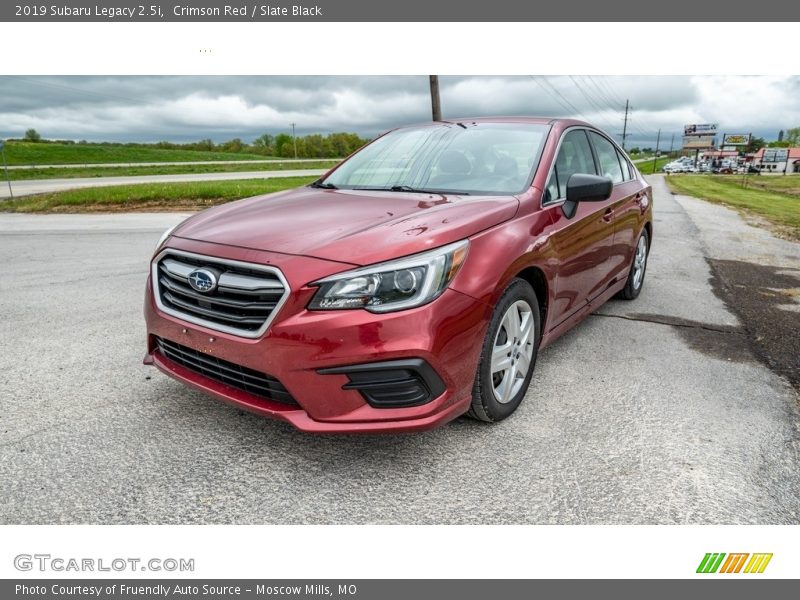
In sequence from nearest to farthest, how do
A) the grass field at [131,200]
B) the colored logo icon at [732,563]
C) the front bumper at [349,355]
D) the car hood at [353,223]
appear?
1. the colored logo icon at [732,563]
2. the front bumper at [349,355]
3. the car hood at [353,223]
4. the grass field at [131,200]

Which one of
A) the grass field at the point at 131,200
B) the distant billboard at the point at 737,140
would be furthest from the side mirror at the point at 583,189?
the distant billboard at the point at 737,140

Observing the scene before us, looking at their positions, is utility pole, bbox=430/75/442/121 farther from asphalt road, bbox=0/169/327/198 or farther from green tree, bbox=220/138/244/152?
green tree, bbox=220/138/244/152

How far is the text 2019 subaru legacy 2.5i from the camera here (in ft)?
7.70

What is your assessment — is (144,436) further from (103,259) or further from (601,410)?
(103,259)

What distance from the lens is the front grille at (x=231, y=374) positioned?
Answer: 8.09 ft

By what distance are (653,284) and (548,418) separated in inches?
155

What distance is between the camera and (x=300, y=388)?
239 cm

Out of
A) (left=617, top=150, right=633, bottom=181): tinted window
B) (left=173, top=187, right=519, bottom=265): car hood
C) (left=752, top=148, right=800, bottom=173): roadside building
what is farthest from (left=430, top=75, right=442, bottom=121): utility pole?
(left=752, top=148, right=800, bottom=173): roadside building

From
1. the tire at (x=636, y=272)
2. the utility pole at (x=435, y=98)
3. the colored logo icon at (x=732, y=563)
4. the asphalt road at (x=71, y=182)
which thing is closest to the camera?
the colored logo icon at (x=732, y=563)

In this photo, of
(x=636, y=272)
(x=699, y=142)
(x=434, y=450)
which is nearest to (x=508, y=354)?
(x=434, y=450)

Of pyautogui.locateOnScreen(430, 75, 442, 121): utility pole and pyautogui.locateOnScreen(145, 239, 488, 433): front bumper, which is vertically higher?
pyautogui.locateOnScreen(430, 75, 442, 121): utility pole

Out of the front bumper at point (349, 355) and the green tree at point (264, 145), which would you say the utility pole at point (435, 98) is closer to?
the front bumper at point (349, 355)

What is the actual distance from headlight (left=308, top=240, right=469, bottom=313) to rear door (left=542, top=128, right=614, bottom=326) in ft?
3.87

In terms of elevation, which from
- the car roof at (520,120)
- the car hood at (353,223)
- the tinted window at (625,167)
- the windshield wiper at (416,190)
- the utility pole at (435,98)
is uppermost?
the utility pole at (435,98)
